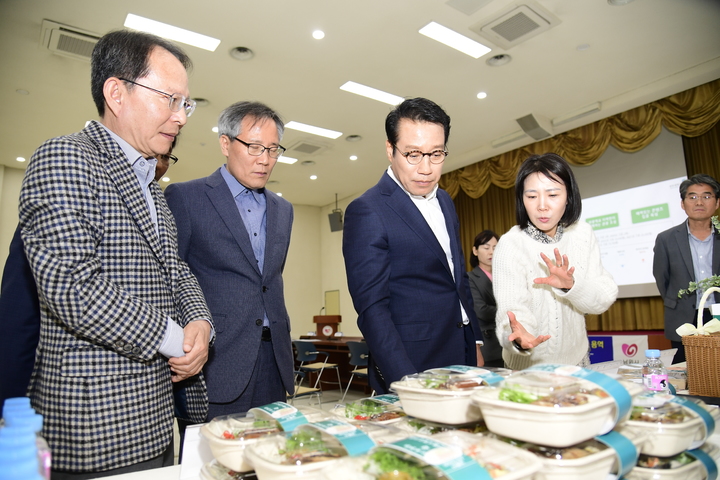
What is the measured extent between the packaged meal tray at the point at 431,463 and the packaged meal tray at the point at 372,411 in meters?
0.27

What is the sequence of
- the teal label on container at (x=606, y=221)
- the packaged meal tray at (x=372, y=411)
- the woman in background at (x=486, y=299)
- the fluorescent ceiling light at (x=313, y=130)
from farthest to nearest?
the fluorescent ceiling light at (x=313, y=130) → the teal label on container at (x=606, y=221) → the woman in background at (x=486, y=299) → the packaged meal tray at (x=372, y=411)

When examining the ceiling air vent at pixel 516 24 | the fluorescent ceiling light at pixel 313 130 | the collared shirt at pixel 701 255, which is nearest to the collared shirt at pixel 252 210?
the collared shirt at pixel 701 255

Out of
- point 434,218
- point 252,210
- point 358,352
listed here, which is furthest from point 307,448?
point 358,352

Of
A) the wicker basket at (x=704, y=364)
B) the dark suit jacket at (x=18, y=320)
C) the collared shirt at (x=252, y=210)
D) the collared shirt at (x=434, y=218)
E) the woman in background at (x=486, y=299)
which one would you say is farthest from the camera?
the woman in background at (x=486, y=299)

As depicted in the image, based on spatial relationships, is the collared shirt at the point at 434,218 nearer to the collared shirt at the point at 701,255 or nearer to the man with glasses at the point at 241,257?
the man with glasses at the point at 241,257

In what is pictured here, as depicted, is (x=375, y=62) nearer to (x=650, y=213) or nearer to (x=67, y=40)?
(x=67, y=40)

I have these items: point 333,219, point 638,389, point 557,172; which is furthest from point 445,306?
point 333,219

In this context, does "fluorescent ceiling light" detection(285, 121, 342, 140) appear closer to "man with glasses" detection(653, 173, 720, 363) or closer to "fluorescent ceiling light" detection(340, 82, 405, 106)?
"fluorescent ceiling light" detection(340, 82, 405, 106)

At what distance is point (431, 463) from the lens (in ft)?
1.75

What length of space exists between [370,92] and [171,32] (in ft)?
7.61

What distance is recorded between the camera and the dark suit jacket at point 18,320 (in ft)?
3.53

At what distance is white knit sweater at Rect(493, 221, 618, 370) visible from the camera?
4.76 feet

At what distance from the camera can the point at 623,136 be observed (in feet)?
19.6

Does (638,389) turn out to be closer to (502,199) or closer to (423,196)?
(423,196)
